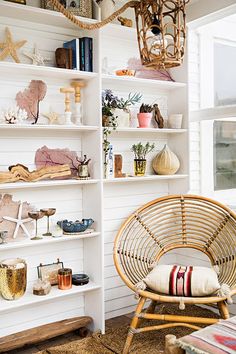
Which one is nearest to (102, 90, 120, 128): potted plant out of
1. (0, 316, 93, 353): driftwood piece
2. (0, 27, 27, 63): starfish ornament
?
(0, 27, 27, 63): starfish ornament

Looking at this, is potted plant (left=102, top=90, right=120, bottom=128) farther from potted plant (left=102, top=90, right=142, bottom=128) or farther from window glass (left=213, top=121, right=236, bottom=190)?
window glass (left=213, top=121, right=236, bottom=190)

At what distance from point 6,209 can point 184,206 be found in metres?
1.32

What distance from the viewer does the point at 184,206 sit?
3.25m

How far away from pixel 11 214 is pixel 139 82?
1.36 m

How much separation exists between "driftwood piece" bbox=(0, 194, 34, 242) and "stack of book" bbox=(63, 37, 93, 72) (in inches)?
39.4

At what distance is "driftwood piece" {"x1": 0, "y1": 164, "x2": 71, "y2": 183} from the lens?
2658 mm

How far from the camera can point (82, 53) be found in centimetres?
293

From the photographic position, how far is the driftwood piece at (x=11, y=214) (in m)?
2.79

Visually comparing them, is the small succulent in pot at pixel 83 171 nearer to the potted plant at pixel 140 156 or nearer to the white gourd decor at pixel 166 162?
the potted plant at pixel 140 156

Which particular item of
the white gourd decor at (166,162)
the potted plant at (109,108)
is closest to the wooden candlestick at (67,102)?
the potted plant at (109,108)

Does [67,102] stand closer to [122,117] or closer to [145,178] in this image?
[122,117]

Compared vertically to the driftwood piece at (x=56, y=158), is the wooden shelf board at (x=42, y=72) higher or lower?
higher

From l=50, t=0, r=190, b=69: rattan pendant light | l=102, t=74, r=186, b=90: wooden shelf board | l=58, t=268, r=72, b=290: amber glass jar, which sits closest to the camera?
Answer: l=50, t=0, r=190, b=69: rattan pendant light

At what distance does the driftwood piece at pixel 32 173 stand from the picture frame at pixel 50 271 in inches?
25.1
